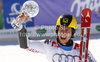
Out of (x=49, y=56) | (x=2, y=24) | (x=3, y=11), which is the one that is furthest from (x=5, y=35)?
(x=49, y=56)

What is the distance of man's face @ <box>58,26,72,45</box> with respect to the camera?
2.21 m

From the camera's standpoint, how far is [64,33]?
220 cm

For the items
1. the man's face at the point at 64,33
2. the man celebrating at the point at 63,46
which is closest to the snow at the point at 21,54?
the man celebrating at the point at 63,46

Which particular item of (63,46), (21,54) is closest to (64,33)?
(63,46)

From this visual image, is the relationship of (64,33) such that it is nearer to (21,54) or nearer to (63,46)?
(63,46)

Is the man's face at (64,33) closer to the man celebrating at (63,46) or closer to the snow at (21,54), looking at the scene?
the man celebrating at (63,46)

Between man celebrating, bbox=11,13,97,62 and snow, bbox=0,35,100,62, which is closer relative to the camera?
man celebrating, bbox=11,13,97,62

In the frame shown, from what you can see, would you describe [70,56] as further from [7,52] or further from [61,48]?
[7,52]

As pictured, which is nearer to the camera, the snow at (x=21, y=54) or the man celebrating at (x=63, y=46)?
the man celebrating at (x=63, y=46)

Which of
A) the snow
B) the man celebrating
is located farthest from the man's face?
the snow

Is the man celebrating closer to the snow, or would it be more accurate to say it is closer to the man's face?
the man's face

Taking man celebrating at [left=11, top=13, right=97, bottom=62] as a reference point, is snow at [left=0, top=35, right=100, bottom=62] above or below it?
below

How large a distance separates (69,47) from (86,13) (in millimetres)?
687

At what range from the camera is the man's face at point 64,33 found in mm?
2211
